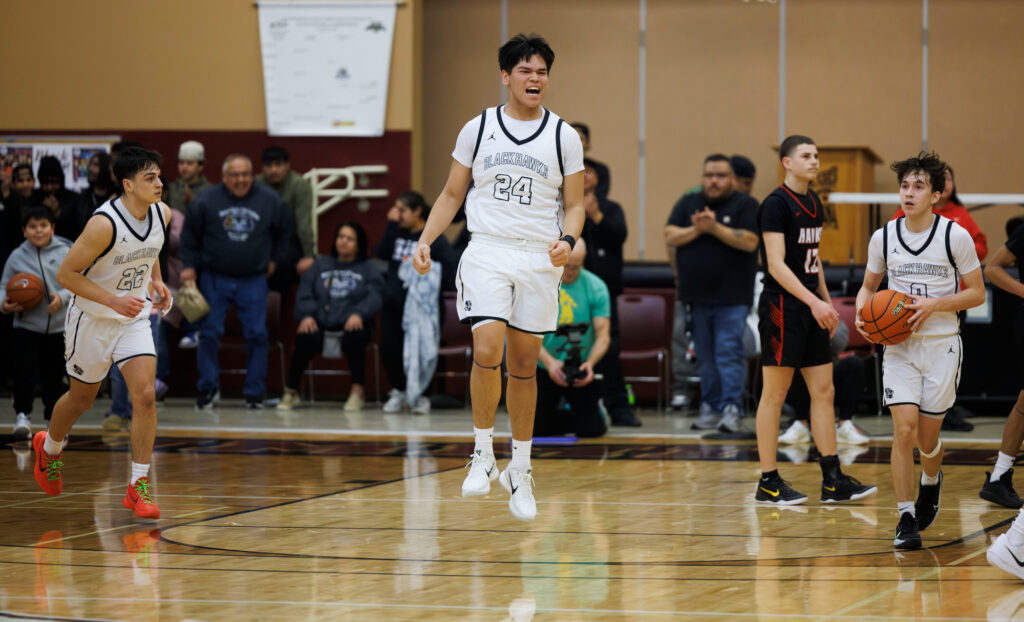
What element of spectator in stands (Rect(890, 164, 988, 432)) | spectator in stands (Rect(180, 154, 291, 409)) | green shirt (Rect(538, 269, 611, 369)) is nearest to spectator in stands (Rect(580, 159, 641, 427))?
green shirt (Rect(538, 269, 611, 369))

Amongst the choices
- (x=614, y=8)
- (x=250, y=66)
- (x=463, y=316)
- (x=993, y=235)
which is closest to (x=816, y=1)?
(x=614, y=8)

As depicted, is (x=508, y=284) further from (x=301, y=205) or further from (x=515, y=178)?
(x=301, y=205)

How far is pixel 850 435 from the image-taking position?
8195 millimetres

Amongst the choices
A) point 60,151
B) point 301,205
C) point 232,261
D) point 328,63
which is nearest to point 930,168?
point 232,261

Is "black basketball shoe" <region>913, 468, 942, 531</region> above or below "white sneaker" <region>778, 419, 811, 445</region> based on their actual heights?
above

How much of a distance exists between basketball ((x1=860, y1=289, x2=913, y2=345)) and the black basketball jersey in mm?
853

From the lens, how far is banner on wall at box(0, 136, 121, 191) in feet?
40.4

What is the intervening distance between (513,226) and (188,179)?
6.61 m

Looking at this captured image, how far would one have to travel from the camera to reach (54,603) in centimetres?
394

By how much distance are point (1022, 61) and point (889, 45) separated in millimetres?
1400

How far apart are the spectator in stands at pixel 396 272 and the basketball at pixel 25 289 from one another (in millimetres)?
2945

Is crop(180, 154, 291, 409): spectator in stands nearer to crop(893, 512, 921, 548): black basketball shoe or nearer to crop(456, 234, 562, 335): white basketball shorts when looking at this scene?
crop(456, 234, 562, 335): white basketball shorts

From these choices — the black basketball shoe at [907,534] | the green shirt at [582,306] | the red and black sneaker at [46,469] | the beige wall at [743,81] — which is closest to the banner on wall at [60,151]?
the beige wall at [743,81]

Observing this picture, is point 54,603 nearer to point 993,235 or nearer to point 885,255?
point 885,255
